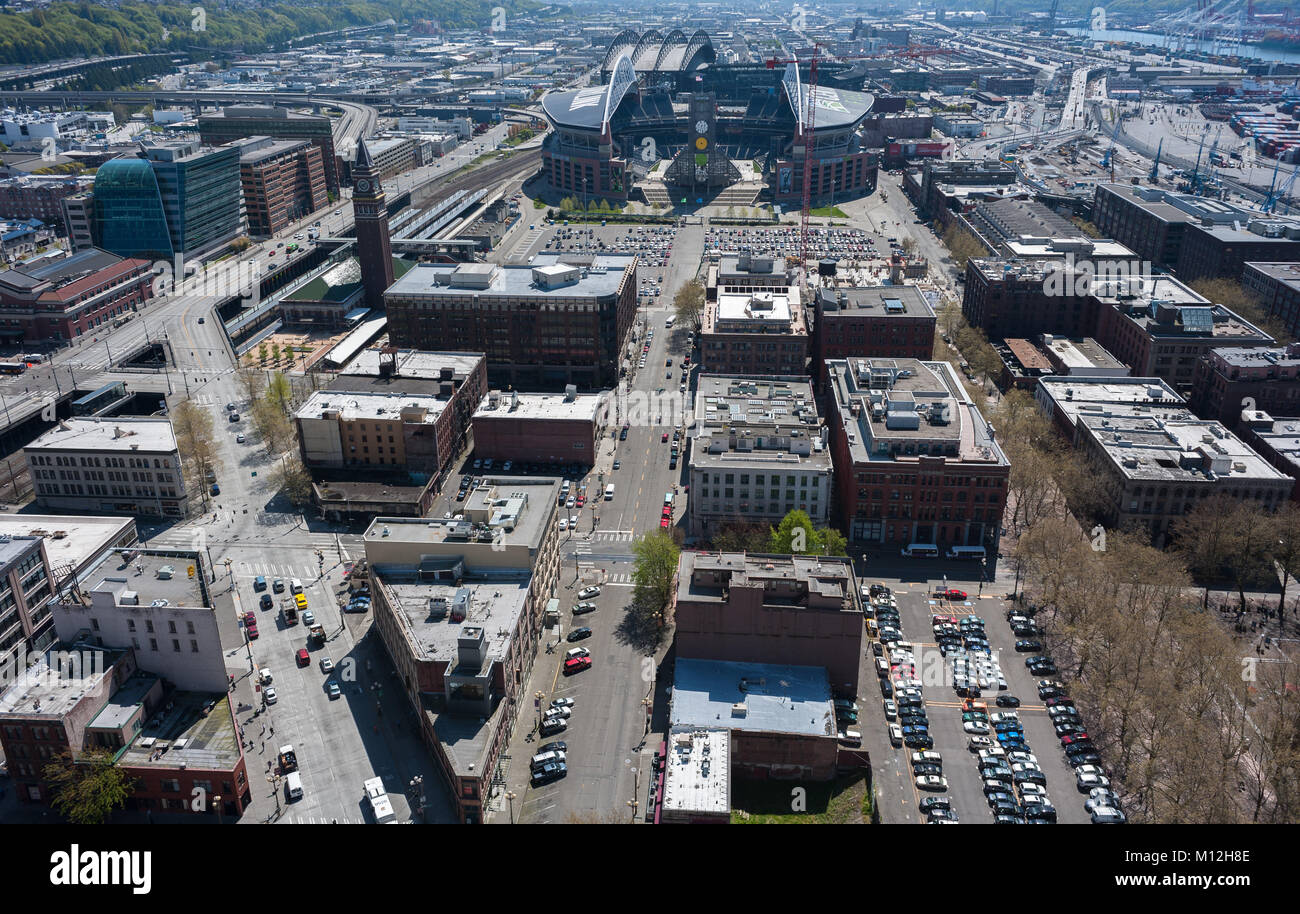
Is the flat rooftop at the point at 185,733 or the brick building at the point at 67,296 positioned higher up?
the brick building at the point at 67,296

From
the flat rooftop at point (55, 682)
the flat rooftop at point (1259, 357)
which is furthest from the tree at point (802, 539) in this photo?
the flat rooftop at point (1259, 357)

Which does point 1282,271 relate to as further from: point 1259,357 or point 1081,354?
point 1259,357

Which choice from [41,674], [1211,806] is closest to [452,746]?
[41,674]

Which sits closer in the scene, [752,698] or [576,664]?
[752,698]

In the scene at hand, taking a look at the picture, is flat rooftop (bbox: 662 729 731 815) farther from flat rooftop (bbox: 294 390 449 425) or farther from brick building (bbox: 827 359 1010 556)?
flat rooftop (bbox: 294 390 449 425)

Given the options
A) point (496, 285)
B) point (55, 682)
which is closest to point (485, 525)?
point (55, 682)

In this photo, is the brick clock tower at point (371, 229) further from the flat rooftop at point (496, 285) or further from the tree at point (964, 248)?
the tree at point (964, 248)
